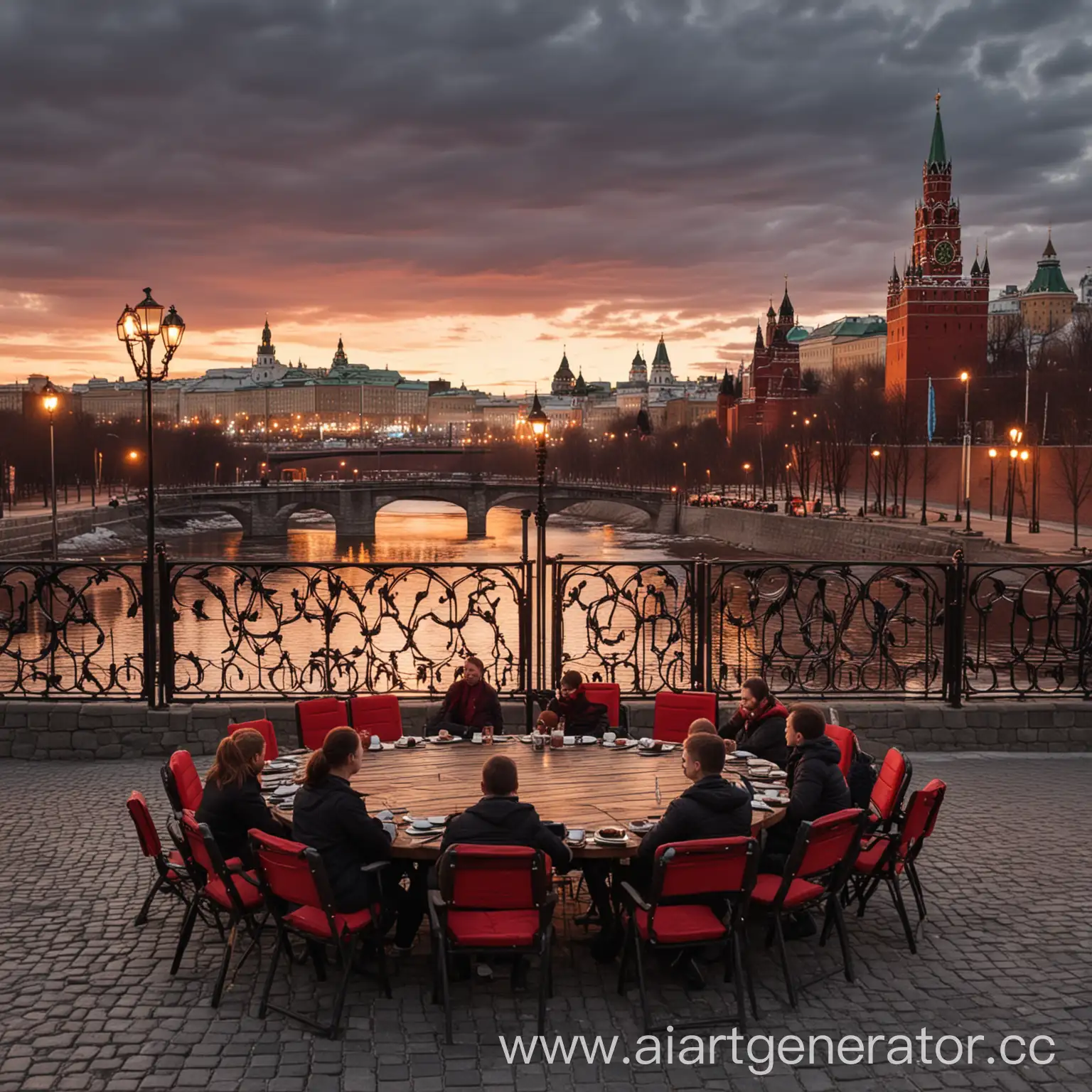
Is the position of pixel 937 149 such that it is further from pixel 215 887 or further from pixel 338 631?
pixel 215 887

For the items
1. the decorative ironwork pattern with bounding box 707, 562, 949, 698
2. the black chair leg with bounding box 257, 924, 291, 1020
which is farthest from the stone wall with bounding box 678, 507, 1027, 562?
the black chair leg with bounding box 257, 924, 291, 1020

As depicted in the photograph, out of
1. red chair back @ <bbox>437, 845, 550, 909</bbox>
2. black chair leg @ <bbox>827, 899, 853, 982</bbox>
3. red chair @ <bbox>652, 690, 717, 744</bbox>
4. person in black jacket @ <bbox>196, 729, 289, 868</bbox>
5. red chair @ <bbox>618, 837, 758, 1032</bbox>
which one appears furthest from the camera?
red chair @ <bbox>652, 690, 717, 744</bbox>

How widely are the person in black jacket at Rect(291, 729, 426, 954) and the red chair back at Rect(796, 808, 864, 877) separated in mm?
2123

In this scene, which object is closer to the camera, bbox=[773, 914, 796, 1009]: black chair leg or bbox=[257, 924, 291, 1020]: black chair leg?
bbox=[257, 924, 291, 1020]: black chair leg

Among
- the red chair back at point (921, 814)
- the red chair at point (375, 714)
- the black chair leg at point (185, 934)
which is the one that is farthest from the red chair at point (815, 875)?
the red chair at point (375, 714)

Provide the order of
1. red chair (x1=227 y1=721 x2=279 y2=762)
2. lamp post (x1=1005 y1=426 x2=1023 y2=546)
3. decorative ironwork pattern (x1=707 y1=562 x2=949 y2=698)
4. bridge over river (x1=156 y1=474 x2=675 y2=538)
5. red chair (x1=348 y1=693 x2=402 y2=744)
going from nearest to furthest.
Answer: red chair (x1=227 y1=721 x2=279 y2=762)
red chair (x1=348 y1=693 x2=402 y2=744)
decorative ironwork pattern (x1=707 y1=562 x2=949 y2=698)
lamp post (x1=1005 y1=426 x2=1023 y2=546)
bridge over river (x1=156 y1=474 x2=675 y2=538)

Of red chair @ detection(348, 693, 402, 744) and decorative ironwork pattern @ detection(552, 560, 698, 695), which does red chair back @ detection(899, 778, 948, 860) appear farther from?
red chair @ detection(348, 693, 402, 744)

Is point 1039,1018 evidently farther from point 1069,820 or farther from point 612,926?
point 1069,820

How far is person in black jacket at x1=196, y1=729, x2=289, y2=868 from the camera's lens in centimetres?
608

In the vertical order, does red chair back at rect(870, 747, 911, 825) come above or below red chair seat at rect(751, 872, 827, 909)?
above

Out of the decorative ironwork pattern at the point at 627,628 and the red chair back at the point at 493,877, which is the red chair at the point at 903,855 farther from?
the decorative ironwork pattern at the point at 627,628

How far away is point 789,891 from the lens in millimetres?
5965

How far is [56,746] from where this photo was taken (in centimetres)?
1062

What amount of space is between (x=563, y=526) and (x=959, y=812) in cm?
7760
